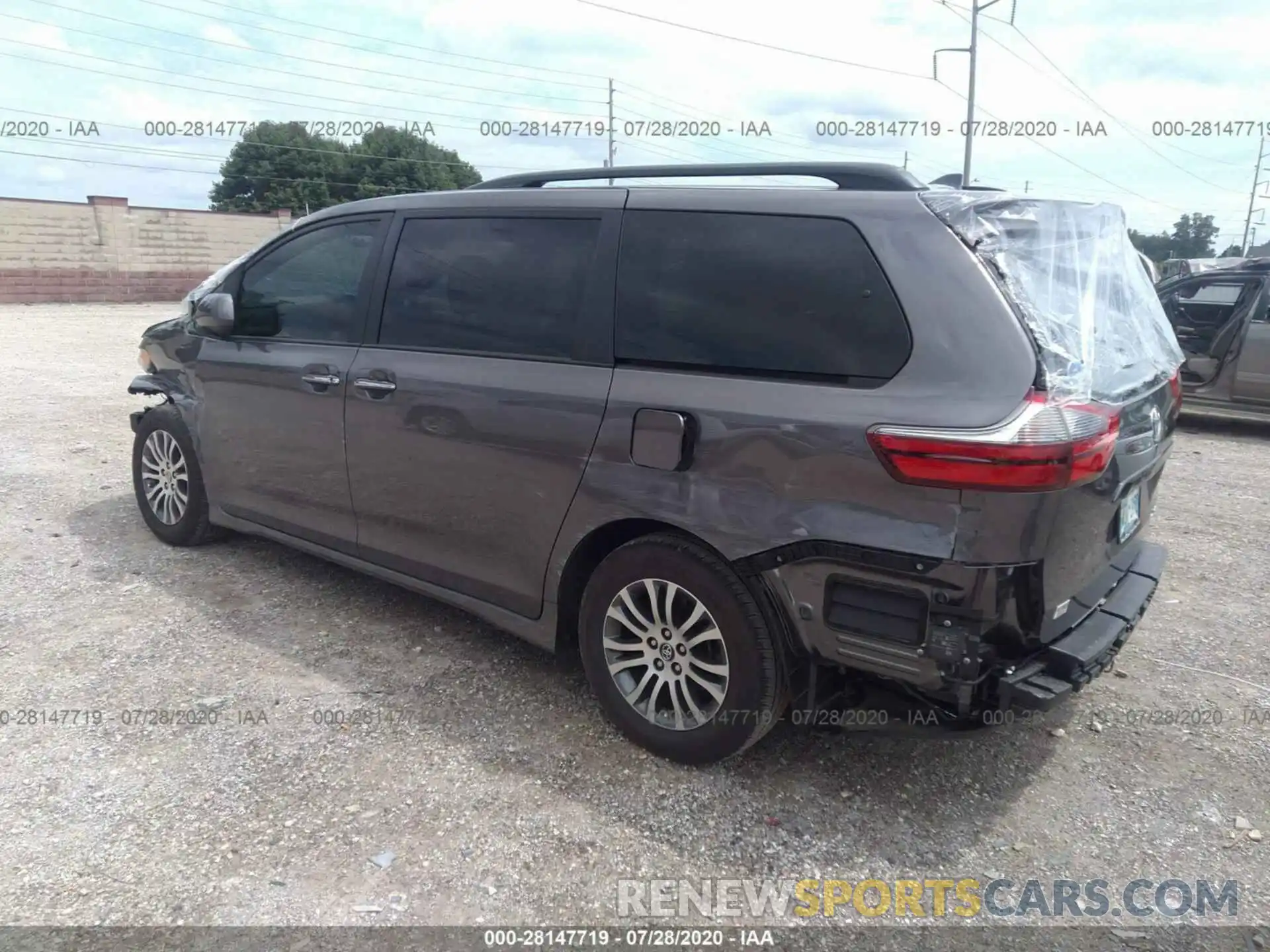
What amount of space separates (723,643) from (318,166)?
56589mm

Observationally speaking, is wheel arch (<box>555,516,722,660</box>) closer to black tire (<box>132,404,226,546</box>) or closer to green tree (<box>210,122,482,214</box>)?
black tire (<box>132,404,226,546</box>)

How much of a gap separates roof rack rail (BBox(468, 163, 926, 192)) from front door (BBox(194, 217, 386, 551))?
98cm

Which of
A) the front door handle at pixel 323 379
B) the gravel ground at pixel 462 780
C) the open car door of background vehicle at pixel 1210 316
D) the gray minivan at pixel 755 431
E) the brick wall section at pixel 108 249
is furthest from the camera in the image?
the brick wall section at pixel 108 249

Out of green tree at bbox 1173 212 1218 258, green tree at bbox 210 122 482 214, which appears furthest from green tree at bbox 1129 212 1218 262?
green tree at bbox 210 122 482 214

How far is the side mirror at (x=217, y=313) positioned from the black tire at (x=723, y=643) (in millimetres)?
2356

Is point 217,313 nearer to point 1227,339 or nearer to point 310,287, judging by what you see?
point 310,287

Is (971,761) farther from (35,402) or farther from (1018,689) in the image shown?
(35,402)

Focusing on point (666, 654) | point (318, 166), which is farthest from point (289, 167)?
point (666, 654)

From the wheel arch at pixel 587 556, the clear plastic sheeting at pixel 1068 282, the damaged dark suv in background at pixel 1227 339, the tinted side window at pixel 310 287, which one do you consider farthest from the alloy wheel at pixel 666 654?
the damaged dark suv in background at pixel 1227 339

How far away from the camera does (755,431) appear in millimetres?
2641

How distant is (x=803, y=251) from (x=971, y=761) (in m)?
1.84

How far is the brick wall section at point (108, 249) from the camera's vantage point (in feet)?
84.8

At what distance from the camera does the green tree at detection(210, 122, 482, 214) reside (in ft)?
172

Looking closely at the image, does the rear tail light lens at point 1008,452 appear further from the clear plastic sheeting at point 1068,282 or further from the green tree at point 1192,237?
the green tree at point 1192,237
